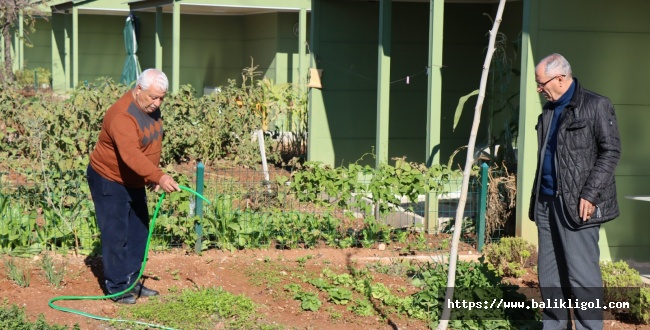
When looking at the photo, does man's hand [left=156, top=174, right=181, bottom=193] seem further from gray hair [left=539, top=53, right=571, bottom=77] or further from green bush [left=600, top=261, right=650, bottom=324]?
green bush [left=600, top=261, right=650, bottom=324]

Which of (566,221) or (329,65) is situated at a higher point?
(329,65)

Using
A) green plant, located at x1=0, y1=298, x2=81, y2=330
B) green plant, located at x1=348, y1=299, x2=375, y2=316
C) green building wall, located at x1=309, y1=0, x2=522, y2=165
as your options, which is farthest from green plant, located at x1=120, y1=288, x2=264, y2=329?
green building wall, located at x1=309, y1=0, x2=522, y2=165

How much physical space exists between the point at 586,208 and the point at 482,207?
3.21 m

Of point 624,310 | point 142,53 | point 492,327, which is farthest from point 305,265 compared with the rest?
point 142,53

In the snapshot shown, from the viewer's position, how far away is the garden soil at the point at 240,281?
6668 mm

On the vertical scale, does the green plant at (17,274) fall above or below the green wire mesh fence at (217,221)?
below

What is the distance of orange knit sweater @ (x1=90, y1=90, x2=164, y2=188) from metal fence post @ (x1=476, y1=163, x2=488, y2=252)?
3.25m

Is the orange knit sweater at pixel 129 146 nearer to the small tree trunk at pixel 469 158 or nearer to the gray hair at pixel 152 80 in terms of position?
the gray hair at pixel 152 80

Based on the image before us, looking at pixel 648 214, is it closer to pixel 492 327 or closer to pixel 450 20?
pixel 492 327

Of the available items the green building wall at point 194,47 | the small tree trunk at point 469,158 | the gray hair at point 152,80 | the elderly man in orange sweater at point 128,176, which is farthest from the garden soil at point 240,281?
the green building wall at point 194,47

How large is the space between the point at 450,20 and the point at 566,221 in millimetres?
7650

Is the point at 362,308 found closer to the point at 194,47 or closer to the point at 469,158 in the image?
the point at 469,158

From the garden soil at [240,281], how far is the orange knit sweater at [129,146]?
99 centimetres

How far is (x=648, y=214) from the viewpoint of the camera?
8.82 m
